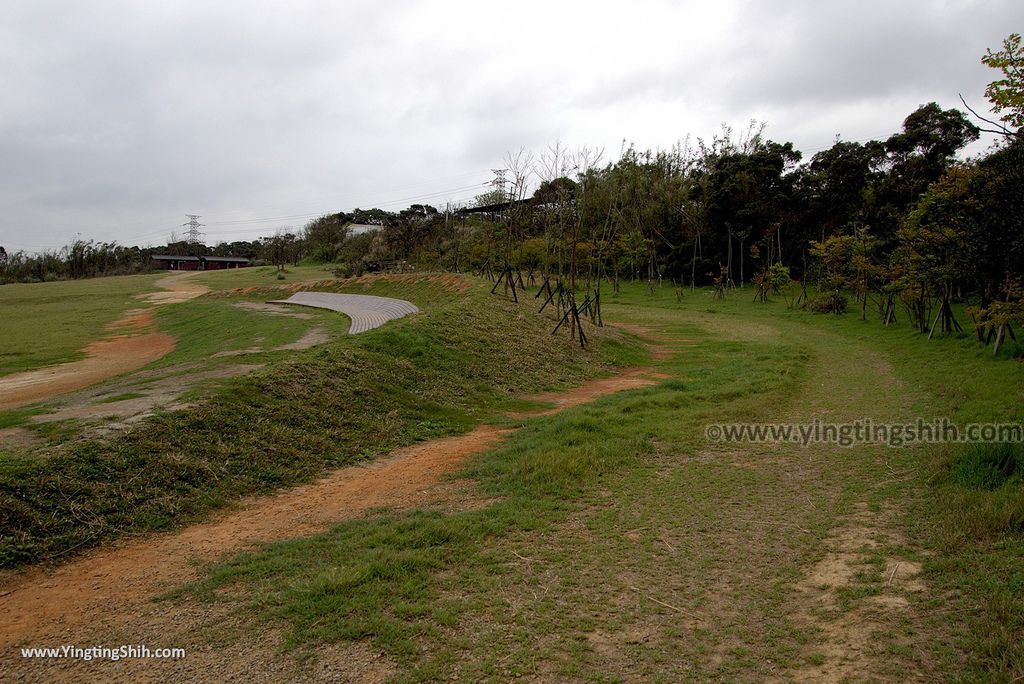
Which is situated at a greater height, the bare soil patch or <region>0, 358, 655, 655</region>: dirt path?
the bare soil patch

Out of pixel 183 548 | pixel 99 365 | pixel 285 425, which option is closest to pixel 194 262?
pixel 99 365

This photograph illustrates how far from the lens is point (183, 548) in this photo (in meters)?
5.76

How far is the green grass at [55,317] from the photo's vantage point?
63.8 ft

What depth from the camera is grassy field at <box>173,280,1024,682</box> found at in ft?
12.0

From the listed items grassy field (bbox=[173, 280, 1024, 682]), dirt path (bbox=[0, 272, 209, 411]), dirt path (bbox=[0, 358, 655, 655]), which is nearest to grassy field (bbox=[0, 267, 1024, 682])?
grassy field (bbox=[173, 280, 1024, 682])

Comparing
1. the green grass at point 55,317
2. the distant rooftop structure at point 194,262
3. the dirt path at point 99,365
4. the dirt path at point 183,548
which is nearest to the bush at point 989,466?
the dirt path at point 183,548

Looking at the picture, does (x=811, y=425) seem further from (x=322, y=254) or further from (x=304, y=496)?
(x=322, y=254)

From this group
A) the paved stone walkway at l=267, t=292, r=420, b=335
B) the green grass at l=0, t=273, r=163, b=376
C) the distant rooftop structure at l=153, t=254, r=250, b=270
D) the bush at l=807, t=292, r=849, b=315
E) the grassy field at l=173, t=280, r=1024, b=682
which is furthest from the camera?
the distant rooftop structure at l=153, t=254, r=250, b=270

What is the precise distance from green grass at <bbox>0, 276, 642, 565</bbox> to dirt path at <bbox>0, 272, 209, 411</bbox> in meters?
1.89

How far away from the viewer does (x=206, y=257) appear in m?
89.6

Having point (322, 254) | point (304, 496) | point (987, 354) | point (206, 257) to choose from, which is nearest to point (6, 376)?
point (304, 496)

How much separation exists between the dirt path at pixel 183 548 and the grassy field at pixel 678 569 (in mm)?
454

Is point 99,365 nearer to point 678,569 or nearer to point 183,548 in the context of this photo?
point 183,548

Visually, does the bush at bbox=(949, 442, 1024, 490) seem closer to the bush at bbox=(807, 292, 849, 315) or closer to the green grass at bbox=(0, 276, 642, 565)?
the green grass at bbox=(0, 276, 642, 565)
